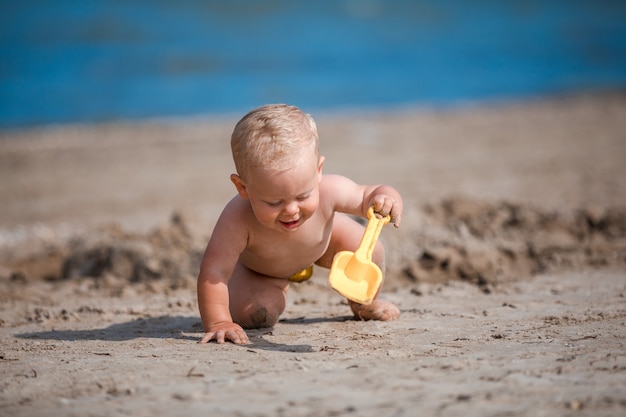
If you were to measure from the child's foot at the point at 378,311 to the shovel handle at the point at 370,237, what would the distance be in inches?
18.1

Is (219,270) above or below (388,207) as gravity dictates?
below

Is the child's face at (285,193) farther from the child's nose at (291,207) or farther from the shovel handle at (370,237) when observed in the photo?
the shovel handle at (370,237)

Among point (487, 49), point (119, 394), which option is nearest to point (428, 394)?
point (119, 394)

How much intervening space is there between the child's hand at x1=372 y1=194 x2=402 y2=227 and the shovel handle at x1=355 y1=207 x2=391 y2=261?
0.02 metres

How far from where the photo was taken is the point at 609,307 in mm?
3234

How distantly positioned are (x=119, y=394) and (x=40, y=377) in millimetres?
399

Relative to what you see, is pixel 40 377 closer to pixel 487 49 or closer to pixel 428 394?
pixel 428 394

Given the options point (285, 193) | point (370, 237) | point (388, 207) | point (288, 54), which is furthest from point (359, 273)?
point (288, 54)

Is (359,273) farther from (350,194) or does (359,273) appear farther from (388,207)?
(350,194)

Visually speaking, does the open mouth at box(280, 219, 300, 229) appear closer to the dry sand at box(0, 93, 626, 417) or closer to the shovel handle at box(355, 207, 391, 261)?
the shovel handle at box(355, 207, 391, 261)

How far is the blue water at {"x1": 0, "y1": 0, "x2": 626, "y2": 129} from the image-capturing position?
1342 cm

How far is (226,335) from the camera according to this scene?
2.91 metres

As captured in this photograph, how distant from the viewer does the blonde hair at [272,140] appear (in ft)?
8.94

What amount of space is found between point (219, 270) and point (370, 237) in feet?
2.07
